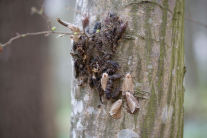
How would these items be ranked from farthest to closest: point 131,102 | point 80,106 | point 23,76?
point 23,76, point 80,106, point 131,102

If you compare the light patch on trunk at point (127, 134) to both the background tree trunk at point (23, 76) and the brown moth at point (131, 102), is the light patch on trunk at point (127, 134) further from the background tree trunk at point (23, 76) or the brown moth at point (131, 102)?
the background tree trunk at point (23, 76)

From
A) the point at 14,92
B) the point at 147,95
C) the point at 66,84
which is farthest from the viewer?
the point at 66,84

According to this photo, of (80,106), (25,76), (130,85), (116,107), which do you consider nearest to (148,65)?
(130,85)

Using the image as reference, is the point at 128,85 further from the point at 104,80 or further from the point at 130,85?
the point at 104,80

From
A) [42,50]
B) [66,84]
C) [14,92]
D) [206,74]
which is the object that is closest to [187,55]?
[206,74]

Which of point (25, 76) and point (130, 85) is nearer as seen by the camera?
point (130, 85)

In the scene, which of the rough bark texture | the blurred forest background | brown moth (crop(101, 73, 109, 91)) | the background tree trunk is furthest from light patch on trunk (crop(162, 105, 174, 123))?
the background tree trunk

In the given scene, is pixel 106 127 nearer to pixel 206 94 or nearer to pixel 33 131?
pixel 33 131
